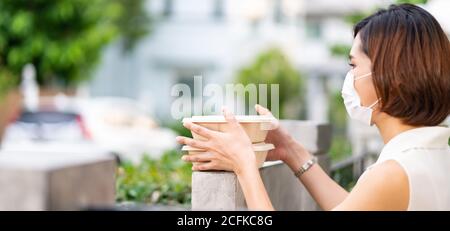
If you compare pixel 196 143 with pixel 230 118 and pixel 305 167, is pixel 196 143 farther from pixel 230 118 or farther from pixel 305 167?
pixel 305 167

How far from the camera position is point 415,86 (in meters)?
2.55

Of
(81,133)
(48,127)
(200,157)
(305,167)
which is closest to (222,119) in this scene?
(200,157)

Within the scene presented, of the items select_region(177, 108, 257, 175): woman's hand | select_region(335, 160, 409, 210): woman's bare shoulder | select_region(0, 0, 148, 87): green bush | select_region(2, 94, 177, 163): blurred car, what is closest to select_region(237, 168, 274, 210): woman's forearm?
select_region(177, 108, 257, 175): woman's hand

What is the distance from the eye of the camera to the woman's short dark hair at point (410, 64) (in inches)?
100

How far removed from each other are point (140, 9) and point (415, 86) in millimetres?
32671

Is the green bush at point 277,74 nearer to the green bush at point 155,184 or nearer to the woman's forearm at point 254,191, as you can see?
the green bush at point 155,184

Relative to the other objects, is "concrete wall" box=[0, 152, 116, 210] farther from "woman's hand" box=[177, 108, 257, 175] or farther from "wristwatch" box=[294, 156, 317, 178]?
"wristwatch" box=[294, 156, 317, 178]

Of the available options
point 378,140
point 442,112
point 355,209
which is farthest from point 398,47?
point 378,140

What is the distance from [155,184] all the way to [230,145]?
2.58 m

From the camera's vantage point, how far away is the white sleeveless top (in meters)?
2.49

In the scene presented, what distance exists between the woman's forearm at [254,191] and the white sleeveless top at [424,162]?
336 millimetres

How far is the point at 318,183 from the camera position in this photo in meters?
3.13

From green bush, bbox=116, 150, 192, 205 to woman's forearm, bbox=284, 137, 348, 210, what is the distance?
142cm

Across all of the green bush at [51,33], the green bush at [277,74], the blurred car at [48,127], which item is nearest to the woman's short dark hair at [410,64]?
the blurred car at [48,127]
